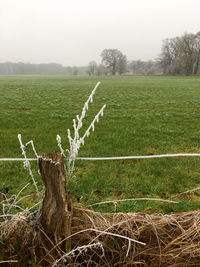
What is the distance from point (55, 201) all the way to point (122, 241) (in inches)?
30.9

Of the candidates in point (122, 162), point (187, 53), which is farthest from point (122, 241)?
point (187, 53)

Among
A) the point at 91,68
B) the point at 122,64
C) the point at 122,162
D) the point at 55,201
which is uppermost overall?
the point at 122,64

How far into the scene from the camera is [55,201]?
1.51m

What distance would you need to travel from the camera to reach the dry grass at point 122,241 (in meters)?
1.62

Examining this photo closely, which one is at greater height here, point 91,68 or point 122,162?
point 91,68

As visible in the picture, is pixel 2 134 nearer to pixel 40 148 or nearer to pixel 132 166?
pixel 40 148

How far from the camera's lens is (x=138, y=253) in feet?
5.55

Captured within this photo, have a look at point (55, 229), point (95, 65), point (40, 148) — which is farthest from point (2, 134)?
point (95, 65)

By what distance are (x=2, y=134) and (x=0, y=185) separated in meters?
2.97

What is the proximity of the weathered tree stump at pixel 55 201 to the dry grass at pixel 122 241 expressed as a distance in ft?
0.28

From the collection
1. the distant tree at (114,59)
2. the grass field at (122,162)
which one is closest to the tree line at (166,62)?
the distant tree at (114,59)

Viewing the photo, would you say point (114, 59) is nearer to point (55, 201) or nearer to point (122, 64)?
point (122, 64)

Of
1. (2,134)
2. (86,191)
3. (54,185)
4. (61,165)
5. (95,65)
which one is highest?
(95,65)

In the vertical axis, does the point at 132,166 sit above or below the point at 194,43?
below
